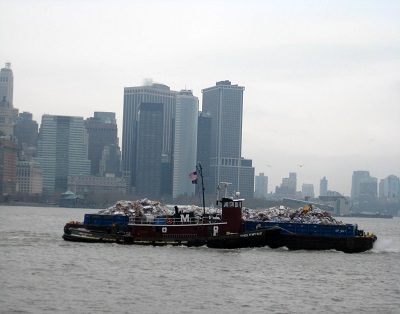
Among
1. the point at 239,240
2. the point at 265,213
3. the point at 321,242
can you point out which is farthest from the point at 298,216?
the point at 239,240

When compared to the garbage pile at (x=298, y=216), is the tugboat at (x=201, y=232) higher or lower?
lower

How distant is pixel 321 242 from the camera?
85.2 metres

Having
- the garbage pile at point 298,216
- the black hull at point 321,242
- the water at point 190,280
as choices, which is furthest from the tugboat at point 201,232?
the garbage pile at point 298,216

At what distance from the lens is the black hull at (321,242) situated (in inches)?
3349

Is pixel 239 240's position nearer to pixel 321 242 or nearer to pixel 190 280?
pixel 321 242

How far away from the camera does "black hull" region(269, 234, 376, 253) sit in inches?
3349

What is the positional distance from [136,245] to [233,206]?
1084 centimetres

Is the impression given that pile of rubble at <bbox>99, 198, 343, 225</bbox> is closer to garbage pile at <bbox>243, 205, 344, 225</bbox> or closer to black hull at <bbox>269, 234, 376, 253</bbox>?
garbage pile at <bbox>243, 205, 344, 225</bbox>

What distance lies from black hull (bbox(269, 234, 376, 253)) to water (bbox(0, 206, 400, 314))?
1.16 m

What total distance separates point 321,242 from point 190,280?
29909 mm

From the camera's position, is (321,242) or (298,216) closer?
(321,242)

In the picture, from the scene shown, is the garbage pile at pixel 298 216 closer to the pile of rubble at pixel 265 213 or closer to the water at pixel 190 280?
the pile of rubble at pixel 265 213

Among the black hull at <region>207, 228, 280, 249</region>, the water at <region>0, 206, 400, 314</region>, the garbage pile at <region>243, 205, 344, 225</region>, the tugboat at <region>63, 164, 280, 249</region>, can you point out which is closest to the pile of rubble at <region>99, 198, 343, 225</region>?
the garbage pile at <region>243, 205, 344, 225</region>

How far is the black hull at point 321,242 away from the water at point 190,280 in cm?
116
